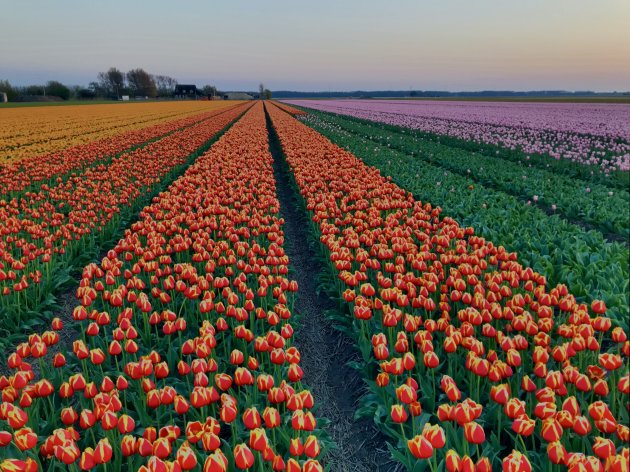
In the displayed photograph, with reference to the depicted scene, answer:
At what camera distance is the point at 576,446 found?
3141 millimetres

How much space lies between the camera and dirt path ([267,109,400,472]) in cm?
390

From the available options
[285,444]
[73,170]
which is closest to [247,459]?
[285,444]

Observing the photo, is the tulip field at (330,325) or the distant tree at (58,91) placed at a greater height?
the distant tree at (58,91)

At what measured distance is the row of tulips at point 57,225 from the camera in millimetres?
6340

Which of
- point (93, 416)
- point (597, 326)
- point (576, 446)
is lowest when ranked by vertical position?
point (576, 446)

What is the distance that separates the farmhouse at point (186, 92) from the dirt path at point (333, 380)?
16118cm

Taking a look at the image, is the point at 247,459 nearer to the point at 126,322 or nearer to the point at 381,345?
the point at 381,345

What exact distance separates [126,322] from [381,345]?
7.59 feet

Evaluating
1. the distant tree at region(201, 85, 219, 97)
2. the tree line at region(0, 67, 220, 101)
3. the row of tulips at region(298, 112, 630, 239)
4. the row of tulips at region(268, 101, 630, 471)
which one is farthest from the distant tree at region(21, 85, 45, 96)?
the row of tulips at region(268, 101, 630, 471)

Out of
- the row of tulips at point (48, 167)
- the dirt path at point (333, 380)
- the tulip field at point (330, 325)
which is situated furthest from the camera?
the row of tulips at point (48, 167)

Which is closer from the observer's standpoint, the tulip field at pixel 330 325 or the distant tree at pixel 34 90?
the tulip field at pixel 330 325

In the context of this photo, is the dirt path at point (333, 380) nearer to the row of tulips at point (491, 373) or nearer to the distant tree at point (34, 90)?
the row of tulips at point (491, 373)

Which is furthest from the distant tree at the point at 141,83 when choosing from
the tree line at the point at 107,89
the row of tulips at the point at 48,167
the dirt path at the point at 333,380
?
the dirt path at the point at 333,380

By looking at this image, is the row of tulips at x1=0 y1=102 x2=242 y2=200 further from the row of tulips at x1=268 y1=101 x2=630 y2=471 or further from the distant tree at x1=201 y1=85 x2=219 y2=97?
the distant tree at x1=201 y1=85 x2=219 y2=97
